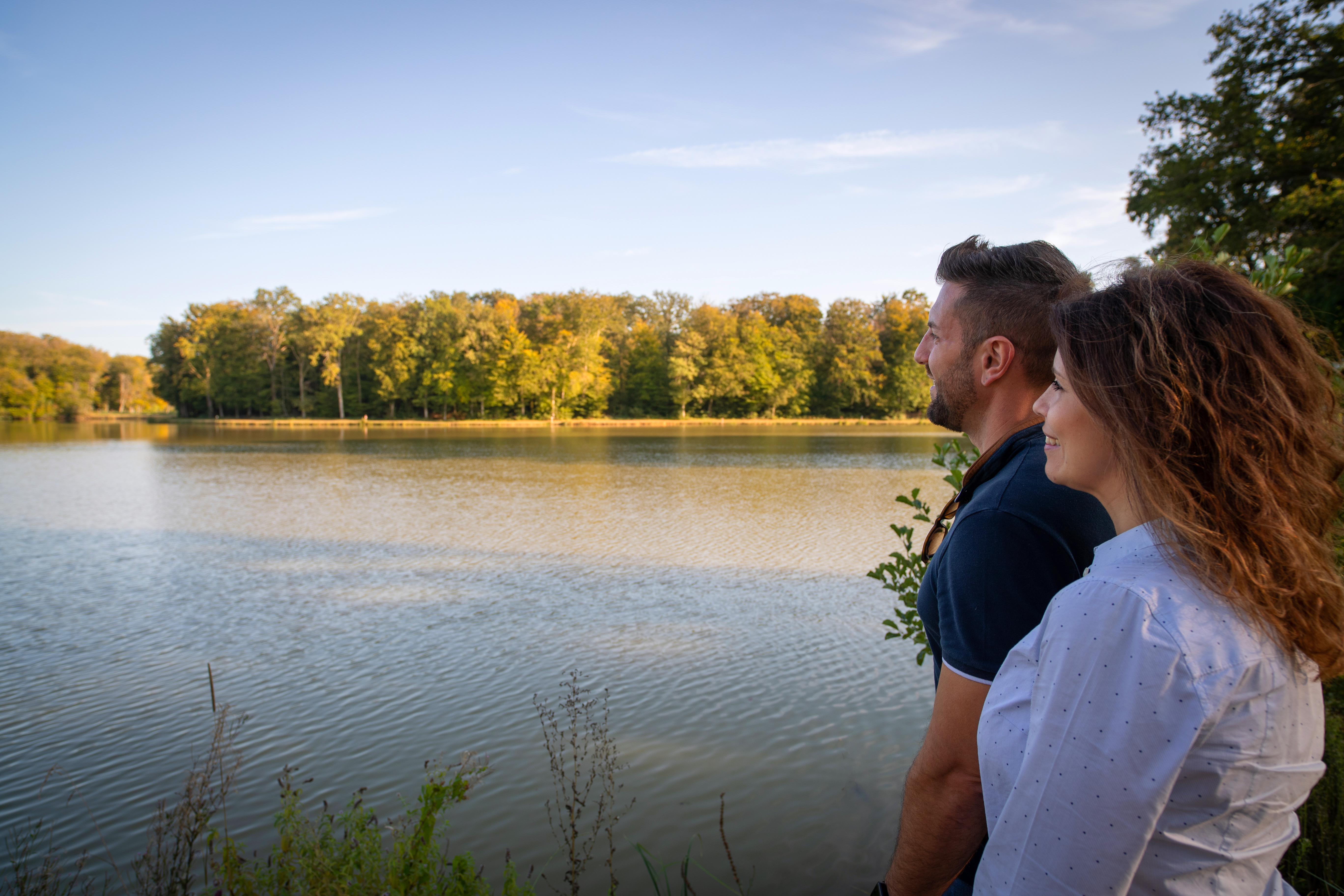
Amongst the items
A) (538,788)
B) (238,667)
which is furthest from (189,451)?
(538,788)

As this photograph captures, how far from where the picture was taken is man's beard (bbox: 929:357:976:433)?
1.91 metres

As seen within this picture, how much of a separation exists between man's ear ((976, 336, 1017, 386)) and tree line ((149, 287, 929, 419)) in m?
62.6

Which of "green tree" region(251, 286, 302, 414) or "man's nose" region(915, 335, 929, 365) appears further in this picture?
"green tree" region(251, 286, 302, 414)

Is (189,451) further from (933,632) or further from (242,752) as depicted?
(933,632)

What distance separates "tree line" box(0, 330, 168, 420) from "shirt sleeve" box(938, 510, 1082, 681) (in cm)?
9733

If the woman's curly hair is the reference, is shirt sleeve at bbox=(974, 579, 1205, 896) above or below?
below

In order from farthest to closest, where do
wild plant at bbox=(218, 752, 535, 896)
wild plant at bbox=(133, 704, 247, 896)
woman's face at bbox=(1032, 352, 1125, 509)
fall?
wild plant at bbox=(133, 704, 247, 896) < wild plant at bbox=(218, 752, 535, 896) < woman's face at bbox=(1032, 352, 1125, 509)

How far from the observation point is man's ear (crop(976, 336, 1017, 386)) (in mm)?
1816

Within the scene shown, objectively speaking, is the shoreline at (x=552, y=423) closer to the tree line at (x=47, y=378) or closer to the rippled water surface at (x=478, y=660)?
the tree line at (x=47, y=378)

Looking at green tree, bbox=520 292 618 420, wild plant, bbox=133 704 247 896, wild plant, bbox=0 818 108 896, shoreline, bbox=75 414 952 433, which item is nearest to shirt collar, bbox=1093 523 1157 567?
wild plant, bbox=133 704 247 896

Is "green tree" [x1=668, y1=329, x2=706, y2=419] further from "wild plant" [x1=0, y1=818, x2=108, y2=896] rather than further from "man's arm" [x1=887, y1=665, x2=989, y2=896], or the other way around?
"man's arm" [x1=887, y1=665, x2=989, y2=896]

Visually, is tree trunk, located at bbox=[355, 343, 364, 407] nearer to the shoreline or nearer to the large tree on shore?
the shoreline

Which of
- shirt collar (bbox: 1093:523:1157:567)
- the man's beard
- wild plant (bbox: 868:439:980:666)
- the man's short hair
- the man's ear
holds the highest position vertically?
the man's short hair

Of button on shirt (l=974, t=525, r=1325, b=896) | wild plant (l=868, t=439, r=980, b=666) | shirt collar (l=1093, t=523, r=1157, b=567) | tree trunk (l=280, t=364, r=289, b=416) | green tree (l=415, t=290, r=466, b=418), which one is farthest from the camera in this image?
tree trunk (l=280, t=364, r=289, b=416)
